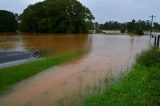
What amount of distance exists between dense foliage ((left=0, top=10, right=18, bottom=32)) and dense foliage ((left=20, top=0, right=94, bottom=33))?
1993 millimetres

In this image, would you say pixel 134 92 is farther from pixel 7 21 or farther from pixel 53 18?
pixel 7 21

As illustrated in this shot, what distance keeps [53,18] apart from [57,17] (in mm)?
943

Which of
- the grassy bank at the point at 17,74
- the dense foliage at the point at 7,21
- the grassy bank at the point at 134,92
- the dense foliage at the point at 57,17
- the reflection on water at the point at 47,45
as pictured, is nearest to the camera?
the grassy bank at the point at 134,92

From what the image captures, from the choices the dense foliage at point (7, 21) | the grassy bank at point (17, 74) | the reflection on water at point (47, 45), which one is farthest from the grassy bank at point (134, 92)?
the dense foliage at point (7, 21)

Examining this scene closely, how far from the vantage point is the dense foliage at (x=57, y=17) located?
67.3 meters

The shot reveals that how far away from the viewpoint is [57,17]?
222 feet

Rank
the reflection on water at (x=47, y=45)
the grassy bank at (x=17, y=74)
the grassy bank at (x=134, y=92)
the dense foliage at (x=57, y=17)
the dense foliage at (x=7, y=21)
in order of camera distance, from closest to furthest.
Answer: the grassy bank at (x=134, y=92)
the grassy bank at (x=17, y=74)
the reflection on water at (x=47, y=45)
the dense foliage at (x=57, y=17)
the dense foliage at (x=7, y=21)

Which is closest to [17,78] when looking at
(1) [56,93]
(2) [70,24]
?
(1) [56,93]

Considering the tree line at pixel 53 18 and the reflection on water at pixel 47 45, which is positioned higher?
the tree line at pixel 53 18

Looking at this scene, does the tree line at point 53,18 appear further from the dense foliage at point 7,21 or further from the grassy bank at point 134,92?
the grassy bank at point 134,92

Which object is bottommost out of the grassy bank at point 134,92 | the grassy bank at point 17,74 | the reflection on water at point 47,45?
the reflection on water at point 47,45

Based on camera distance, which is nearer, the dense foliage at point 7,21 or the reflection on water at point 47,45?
the reflection on water at point 47,45

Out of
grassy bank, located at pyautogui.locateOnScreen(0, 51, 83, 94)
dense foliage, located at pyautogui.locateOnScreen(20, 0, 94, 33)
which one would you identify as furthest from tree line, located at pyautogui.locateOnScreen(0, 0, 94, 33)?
grassy bank, located at pyautogui.locateOnScreen(0, 51, 83, 94)

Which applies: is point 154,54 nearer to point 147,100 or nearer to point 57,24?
point 147,100
